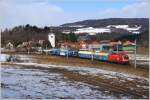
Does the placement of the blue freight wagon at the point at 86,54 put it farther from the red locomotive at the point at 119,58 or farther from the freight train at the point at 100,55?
the red locomotive at the point at 119,58

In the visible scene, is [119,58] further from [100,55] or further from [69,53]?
[69,53]

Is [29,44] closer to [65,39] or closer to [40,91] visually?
[65,39]

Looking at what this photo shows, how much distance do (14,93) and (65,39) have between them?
116 meters

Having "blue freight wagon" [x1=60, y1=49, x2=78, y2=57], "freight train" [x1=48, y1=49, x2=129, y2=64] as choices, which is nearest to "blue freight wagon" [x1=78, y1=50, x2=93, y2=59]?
"freight train" [x1=48, y1=49, x2=129, y2=64]

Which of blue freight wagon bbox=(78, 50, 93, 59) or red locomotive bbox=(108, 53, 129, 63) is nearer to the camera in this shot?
red locomotive bbox=(108, 53, 129, 63)

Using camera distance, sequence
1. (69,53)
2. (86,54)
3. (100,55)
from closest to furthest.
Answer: (100,55)
(86,54)
(69,53)

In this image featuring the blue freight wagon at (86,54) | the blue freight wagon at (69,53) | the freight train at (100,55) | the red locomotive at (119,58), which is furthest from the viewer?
the blue freight wagon at (69,53)

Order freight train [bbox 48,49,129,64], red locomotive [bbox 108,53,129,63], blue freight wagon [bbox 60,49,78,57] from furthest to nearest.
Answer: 1. blue freight wagon [bbox 60,49,78,57]
2. freight train [bbox 48,49,129,64]
3. red locomotive [bbox 108,53,129,63]

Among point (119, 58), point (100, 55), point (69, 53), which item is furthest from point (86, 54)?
point (119, 58)

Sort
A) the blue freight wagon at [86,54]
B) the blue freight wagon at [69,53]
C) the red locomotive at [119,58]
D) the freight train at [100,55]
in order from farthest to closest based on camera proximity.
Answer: the blue freight wagon at [69,53]
the blue freight wagon at [86,54]
the freight train at [100,55]
the red locomotive at [119,58]

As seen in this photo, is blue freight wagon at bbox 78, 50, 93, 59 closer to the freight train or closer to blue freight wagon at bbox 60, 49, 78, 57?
the freight train

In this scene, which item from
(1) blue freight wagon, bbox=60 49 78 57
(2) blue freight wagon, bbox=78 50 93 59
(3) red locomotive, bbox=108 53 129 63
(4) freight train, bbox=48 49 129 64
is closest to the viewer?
(3) red locomotive, bbox=108 53 129 63

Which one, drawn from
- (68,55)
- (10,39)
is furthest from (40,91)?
(10,39)

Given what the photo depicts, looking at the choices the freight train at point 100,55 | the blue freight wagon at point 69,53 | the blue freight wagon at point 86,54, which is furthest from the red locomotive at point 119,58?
the blue freight wagon at point 69,53
